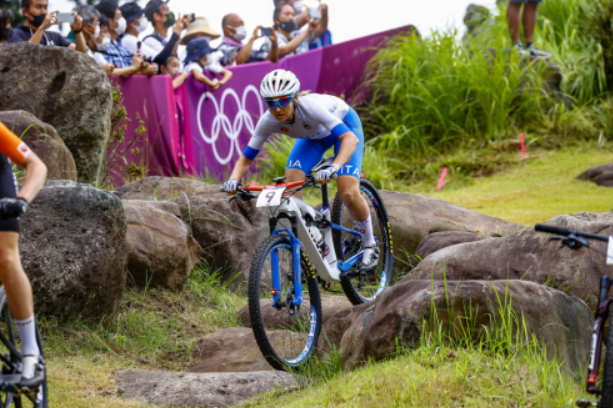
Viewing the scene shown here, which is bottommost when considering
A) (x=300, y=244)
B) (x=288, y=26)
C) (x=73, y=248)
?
(x=300, y=244)

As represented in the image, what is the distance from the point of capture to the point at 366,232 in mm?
6223

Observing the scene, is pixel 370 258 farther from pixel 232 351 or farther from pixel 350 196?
pixel 232 351

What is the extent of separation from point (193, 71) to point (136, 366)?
614cm

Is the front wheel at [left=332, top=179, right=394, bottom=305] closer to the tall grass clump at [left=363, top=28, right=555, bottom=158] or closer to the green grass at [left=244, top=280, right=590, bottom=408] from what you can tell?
the green grass at [left=244, top=280, right=590, bottom=408]

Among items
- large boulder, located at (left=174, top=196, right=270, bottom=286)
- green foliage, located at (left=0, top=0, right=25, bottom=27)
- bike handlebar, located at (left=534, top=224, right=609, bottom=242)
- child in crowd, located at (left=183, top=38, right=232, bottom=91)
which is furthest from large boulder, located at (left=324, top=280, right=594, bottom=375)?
green foliage, located at (left=0, top=0, right=25, bottom=27)

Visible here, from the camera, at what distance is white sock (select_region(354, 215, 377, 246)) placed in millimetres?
6188

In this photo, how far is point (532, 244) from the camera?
552 centimetres

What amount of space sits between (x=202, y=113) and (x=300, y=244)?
6214 millimetres

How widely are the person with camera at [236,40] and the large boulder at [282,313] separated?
593 centimetres

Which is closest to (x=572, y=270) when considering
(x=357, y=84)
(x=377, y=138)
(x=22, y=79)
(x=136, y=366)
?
(x=136, y=366)

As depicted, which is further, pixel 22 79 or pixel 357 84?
pixel 357 84

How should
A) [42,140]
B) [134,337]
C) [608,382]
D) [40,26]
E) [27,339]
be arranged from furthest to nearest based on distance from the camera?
[40,26] < [42,140] < [134,337] < [27,339] < [608,382]

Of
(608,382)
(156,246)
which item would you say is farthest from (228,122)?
(608,382)

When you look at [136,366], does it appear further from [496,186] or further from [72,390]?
[496,186]
